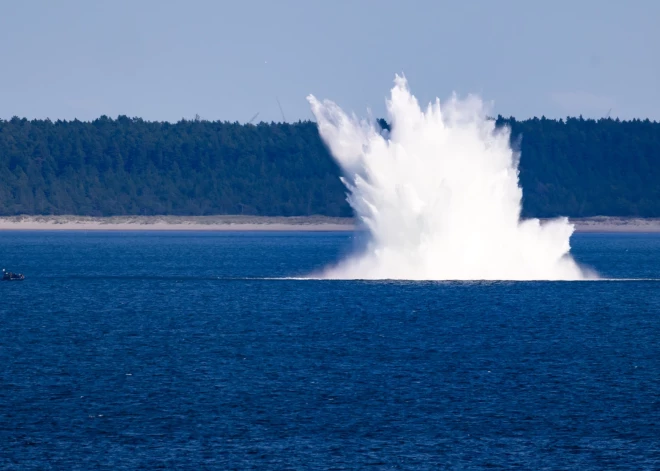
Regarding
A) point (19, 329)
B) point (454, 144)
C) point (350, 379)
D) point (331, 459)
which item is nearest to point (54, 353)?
point (19, 329)

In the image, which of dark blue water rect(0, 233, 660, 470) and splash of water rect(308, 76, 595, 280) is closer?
dark blue water rect(0, 233, 660, 470)

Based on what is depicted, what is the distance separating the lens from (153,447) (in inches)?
1506

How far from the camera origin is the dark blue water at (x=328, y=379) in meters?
38.0

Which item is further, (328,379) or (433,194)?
(433,194)

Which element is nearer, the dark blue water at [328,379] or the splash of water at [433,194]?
the dark blue water at [328,379]

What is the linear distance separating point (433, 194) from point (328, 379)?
3913 centimetres

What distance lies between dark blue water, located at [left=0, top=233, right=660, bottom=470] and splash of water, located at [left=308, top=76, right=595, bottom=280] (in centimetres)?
404

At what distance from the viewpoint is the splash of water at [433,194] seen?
8806 cm

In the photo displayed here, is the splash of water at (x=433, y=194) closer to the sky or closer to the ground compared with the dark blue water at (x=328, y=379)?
closer to the sky

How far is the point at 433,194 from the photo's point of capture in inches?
3472

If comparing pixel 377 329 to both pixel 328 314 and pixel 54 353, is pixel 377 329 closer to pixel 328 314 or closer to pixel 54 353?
pixel 328 314

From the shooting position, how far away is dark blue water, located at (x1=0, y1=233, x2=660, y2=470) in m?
38.0

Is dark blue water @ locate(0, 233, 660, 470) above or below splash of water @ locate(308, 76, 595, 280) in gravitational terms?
below

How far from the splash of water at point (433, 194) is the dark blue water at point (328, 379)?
4.04 metres
